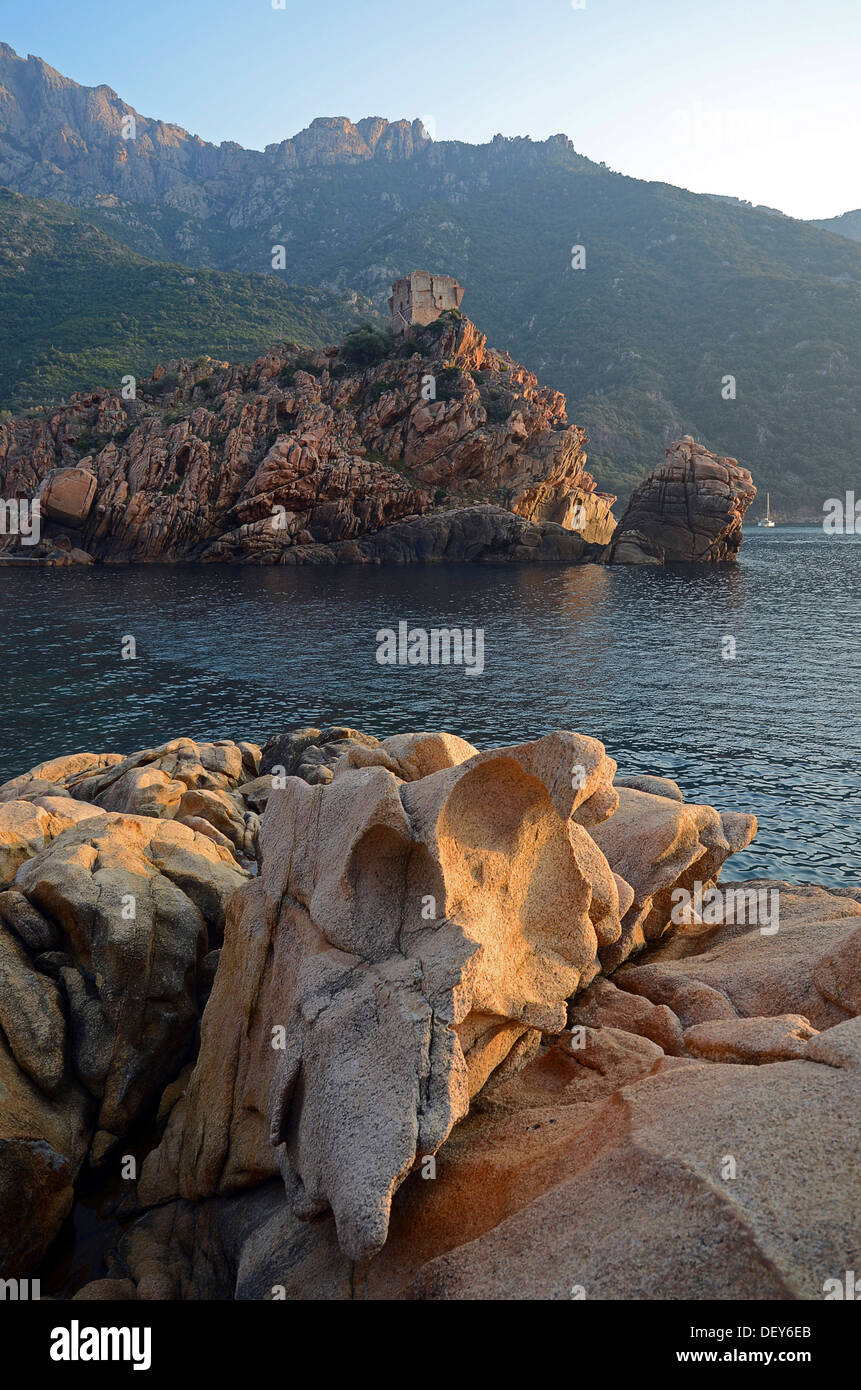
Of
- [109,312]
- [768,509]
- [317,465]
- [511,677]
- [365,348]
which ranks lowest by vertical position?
[511,677]

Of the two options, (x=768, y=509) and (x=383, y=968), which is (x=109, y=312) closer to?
(x=768, y=509)

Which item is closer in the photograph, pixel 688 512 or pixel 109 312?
pixel 688 512

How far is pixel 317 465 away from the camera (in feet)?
317

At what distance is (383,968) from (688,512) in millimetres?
99163

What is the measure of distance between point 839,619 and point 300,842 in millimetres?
57410

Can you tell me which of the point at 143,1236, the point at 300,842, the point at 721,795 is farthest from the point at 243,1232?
the point at 721,795

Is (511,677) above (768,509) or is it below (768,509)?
below

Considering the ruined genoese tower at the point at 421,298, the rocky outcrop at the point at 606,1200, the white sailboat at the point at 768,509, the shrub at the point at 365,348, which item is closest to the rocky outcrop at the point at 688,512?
the shrub at the point at 365,348

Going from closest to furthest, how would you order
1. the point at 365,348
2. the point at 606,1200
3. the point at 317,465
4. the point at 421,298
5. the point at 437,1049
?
the point at 606,1200 < the point at 437,1049 < the point at 317,465 < the point at 365,348 < the point at 421,298

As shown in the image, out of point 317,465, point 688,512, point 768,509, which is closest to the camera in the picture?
point 317,465

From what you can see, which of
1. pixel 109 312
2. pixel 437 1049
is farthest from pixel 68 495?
pixel 437 1049

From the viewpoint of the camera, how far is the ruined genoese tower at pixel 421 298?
125562 millimetres

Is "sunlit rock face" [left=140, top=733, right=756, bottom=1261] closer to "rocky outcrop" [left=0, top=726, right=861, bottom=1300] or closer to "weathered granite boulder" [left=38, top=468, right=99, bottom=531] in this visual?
"rocky outcrop" [left=0, top=726, right=861, bottom=1300]
